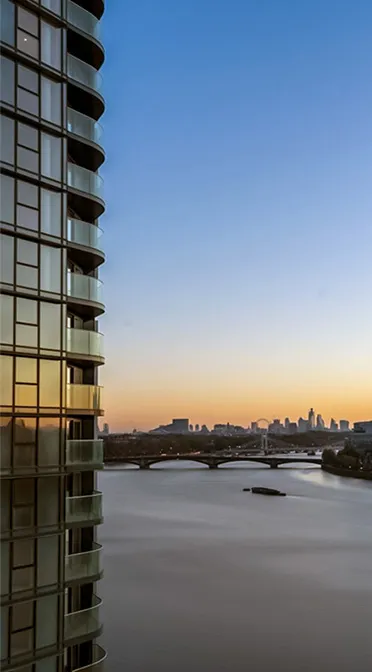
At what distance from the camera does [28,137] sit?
5.41 metres

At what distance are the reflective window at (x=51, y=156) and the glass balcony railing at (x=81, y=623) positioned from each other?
11.9 feet

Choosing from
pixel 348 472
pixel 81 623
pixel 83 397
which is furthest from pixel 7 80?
pixel 348 472

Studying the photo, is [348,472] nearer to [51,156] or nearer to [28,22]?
[51,156]

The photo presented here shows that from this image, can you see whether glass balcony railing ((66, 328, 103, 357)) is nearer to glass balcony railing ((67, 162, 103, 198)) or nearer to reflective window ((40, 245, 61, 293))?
reflective window ((40, 245, 61, 293))

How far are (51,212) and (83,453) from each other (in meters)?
2.04

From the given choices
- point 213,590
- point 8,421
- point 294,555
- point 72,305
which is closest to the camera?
point 8,421

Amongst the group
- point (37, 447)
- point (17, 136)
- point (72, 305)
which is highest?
point (17, 136)

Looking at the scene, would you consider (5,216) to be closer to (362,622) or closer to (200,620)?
(200,620)

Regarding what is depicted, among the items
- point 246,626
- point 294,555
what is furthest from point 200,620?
point 294,555

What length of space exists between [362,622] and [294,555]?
30.8 feet

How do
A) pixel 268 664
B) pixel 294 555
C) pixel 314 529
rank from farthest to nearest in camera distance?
pixel 314 529 → pixel 294 555 → pixel 268 664

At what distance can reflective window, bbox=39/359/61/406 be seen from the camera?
5320 millimetres

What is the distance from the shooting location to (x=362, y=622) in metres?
16.4

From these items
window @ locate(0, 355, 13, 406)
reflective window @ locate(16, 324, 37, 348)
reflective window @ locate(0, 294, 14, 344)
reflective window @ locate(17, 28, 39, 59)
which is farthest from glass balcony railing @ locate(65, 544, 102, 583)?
reflective window @ locate(17, 28, 39, 59)
